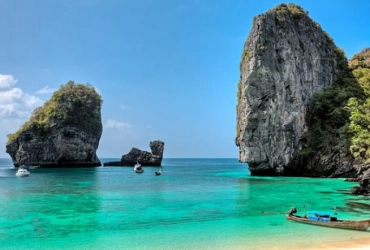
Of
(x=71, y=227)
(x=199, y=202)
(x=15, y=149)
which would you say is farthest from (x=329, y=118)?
(x=15, y=149)

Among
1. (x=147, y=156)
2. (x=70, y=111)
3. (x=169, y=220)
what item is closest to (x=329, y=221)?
(x=169, y=220)

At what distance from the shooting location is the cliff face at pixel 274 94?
2132 inches

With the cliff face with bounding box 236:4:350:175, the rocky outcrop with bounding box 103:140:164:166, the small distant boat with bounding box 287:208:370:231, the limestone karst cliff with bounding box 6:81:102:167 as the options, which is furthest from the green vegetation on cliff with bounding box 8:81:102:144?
the small distant boat with bounding box 287:208:370:231

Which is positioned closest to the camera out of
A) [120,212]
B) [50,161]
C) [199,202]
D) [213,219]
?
[213,219]

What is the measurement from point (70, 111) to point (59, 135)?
6.53 meters

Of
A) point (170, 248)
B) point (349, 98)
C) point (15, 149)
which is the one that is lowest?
point (170, 248)

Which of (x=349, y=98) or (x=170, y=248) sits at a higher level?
(x=349, y=98)

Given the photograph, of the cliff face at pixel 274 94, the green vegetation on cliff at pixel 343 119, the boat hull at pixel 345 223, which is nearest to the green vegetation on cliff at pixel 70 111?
the cliff face at pixel 274 94

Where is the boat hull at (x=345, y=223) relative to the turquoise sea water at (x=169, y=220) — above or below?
above

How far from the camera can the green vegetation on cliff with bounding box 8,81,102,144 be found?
Answer: 8619 cm

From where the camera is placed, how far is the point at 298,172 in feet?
181

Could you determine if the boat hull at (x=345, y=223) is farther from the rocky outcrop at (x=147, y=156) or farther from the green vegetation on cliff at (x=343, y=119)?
the rocky outcrop at (x=147, y=156)

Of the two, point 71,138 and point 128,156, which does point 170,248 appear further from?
point 128,156

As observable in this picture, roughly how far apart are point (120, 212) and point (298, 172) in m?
37.9
